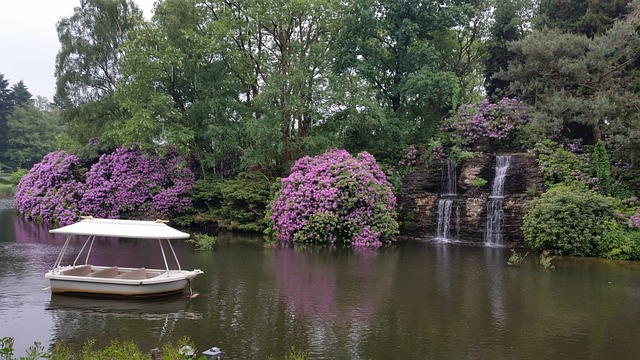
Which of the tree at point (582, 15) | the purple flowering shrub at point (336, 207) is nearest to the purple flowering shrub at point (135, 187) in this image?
the purple flowering shrub at point (336, 207)

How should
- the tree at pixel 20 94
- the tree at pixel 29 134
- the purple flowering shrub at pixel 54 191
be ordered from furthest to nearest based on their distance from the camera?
the tree at pixel 20 94
the tree at pixel 29 134
the purple flowering shrub at pixel 54 191

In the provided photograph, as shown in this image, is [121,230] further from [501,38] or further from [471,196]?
[501,38]

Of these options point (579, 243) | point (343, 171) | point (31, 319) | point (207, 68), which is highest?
point (207, 68)

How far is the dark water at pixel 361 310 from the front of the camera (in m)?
9.45

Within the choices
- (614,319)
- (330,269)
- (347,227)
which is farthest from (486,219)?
(614,319)

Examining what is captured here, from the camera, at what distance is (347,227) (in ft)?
74.6

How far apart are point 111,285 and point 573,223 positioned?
17.4m

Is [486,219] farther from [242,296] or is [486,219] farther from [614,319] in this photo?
[242,296]

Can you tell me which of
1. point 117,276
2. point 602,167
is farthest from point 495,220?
point 117,276

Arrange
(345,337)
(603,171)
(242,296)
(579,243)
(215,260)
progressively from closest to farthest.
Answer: (345,337) → (242,296) → (215,260) → (579,243) → (603,171)

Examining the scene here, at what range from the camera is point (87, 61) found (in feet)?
101

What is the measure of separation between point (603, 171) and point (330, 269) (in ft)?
47.4

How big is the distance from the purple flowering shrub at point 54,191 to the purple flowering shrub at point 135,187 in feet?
3.25

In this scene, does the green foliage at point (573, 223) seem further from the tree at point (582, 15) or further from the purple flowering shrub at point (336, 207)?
the tree at point (582, 15)
